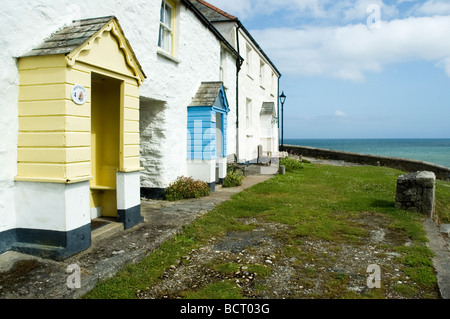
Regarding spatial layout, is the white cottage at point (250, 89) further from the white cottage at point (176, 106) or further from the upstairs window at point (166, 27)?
the upstairs window at point (166, 27)

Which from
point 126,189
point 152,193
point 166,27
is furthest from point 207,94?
point 126,189

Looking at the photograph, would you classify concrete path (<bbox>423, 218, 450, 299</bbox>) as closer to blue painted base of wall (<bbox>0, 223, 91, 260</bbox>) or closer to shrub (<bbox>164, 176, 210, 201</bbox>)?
blue painted base of wall (<bbox>0, 223, 91, 260</bbox>)

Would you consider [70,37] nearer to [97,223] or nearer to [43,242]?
[43,242]

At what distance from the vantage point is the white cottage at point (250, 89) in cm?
1538

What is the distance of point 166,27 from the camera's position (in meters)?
8.25

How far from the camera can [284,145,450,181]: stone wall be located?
19266 millimetres

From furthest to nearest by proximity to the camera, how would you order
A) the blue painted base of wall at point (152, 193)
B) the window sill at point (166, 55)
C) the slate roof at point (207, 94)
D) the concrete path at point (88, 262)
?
the slate roof at point (207, 94), the blue painted base of wall at point (152, 193), the window sill at point (166, 55), the concrete path at point (88, 262)

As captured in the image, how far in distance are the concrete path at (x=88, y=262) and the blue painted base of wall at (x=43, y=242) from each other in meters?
0.08

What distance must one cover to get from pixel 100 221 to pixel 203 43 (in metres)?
6.64

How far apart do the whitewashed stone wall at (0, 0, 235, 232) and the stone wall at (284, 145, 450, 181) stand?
1532 centimetres

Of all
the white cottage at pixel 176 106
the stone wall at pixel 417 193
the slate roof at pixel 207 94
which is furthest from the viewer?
the slate roof at pixel 207 94

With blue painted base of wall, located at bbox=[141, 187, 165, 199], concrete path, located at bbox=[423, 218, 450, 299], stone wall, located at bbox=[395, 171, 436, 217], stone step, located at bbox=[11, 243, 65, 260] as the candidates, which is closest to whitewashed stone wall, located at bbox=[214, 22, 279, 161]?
blue painted base of wall, located at bbox=[141, 187, 165, 199]

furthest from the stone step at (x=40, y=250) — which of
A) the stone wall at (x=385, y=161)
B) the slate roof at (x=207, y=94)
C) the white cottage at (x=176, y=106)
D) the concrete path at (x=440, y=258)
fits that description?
the stone wall at (x=385, y=161)

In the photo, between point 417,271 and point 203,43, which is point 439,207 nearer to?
point 417,271
